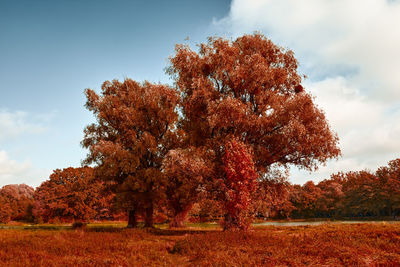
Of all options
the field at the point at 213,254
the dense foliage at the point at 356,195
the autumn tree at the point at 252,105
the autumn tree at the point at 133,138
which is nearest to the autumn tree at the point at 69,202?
the autumn tree at the point at 133,138

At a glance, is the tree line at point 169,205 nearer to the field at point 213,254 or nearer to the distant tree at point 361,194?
the distant tree at point 361,194

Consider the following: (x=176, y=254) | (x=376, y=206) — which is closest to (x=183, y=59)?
(x=176, y=254)

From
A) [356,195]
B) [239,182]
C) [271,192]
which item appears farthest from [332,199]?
[239,182]

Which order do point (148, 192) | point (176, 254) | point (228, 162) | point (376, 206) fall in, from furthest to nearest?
point (376, 206) < point (148, 192) < point (228, 162) < point (176, 254)

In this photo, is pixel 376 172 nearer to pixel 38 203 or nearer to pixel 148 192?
pixel 148 192

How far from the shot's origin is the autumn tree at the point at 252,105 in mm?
21656

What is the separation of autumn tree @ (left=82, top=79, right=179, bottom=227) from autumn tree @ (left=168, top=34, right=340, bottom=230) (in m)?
4.09

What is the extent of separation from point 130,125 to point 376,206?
6796 cm

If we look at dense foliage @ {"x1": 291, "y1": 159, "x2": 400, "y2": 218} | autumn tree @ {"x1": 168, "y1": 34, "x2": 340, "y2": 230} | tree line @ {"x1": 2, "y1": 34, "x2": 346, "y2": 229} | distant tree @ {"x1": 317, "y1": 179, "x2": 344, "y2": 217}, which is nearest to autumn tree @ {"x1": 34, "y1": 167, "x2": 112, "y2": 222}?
tree line @ {"x1": 2, "y1": 34, "x2": 346, "y2": 229}

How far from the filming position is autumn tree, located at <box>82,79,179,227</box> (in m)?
26.8

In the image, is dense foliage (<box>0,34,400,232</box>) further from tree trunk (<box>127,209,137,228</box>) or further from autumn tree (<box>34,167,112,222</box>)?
autumn tree (<box>34,167,112,222</box>)

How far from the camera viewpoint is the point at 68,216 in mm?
59594

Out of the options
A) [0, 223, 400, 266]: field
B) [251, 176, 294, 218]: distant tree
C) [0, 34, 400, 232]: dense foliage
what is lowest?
[0, 223, 400, 266]: field

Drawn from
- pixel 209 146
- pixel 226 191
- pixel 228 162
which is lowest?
pixel 226 191
